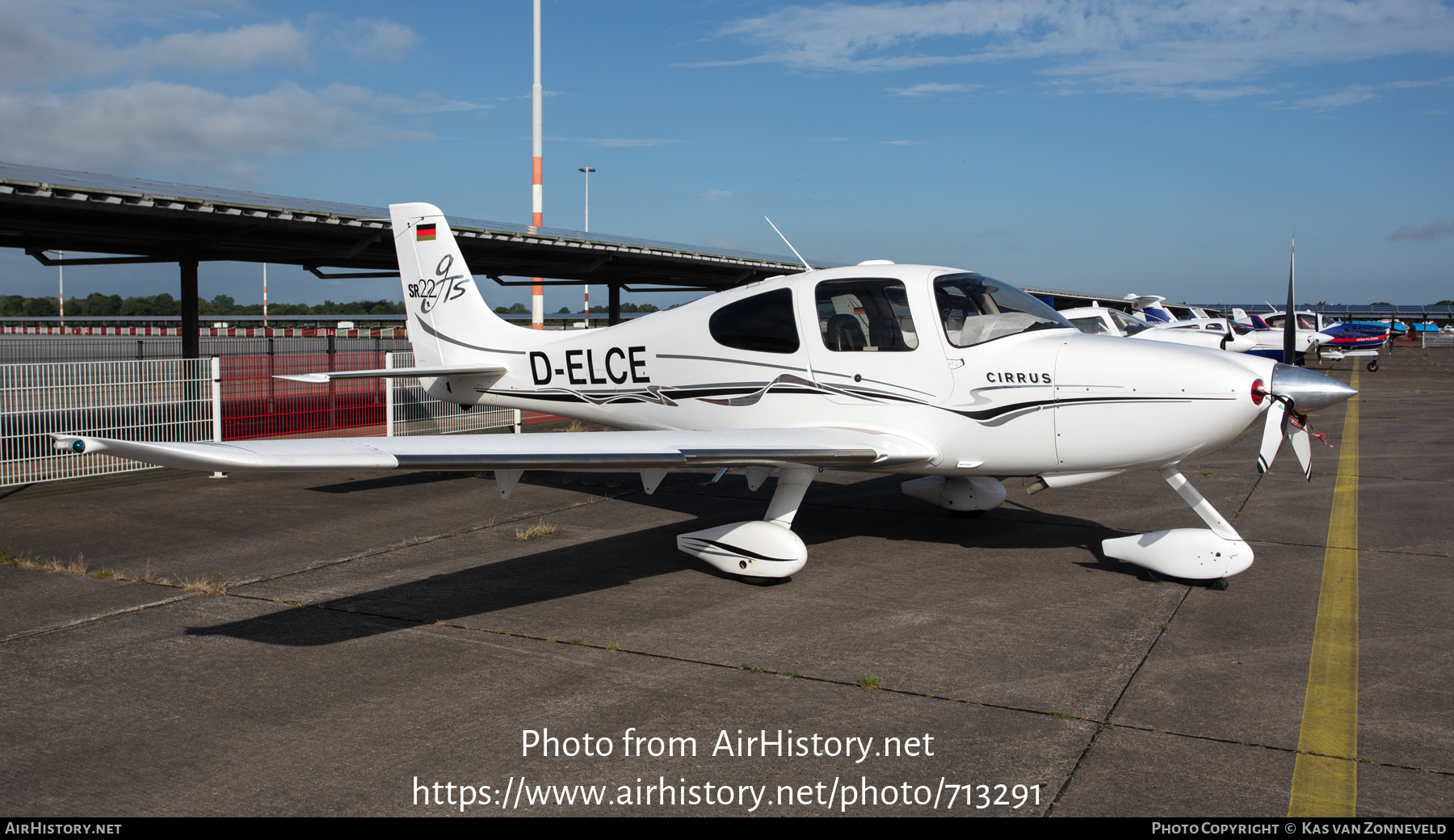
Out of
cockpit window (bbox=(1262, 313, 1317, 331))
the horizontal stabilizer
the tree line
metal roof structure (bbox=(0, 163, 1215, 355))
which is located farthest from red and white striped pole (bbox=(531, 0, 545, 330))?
the tree line

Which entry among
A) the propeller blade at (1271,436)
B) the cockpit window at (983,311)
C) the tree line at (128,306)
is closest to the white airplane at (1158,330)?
the cockpit window at (983,311)

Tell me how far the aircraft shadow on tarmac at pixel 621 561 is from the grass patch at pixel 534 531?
471 mm

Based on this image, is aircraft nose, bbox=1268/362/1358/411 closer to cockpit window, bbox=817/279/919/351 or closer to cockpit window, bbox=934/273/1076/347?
cockpit window, bbox=934/273/1076/347

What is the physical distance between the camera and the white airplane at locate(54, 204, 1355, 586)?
5785mm

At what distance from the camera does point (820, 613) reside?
5.80m

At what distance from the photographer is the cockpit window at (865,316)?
688cm

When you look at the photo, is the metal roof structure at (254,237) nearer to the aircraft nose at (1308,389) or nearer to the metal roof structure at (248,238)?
the metal roof structure at (248,238)

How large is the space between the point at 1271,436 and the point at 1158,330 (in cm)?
2033

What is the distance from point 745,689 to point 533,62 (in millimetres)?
19291

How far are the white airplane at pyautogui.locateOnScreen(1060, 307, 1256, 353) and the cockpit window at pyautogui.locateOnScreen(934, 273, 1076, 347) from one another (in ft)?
28.7

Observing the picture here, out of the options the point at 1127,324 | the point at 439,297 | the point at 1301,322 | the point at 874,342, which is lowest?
the point at 874,342

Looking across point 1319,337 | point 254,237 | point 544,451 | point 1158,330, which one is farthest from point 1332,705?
point 1319,337

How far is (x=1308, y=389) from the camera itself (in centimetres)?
567

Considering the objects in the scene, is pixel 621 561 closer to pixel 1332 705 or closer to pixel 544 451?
pixel 544 451
